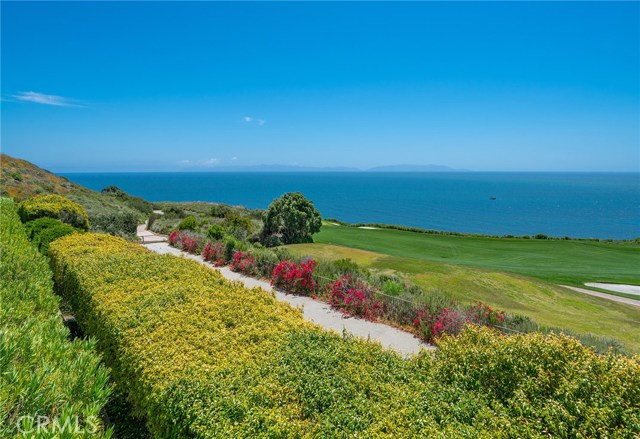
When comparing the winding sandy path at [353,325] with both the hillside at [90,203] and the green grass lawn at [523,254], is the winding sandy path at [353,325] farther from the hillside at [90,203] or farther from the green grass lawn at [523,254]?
the green grass lawn at [523,254]

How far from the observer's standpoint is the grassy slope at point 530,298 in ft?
35.1

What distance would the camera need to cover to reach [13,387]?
2.92m

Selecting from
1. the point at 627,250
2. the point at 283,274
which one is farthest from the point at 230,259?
the point at 627,250

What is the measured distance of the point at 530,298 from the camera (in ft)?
47.1

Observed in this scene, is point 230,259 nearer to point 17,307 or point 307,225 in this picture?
point 17,307

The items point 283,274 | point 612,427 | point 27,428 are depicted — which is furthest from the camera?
point 283,274

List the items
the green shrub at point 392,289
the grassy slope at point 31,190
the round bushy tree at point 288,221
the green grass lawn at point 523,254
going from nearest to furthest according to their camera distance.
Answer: the green shrub at point 392,289, the green grass lawn at point 523,254, the grassy slope at point 31,190, the round bushy tree at point 288,221

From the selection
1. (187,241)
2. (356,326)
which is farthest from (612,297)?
(187,241)

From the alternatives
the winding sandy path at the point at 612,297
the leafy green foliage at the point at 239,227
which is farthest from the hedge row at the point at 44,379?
the winding sandy path at the point at 612,297

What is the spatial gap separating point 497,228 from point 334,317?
64.5m

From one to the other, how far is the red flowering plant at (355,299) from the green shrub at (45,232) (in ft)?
36.0

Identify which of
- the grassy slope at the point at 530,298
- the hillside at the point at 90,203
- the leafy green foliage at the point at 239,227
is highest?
the hillside at the point at 90,203

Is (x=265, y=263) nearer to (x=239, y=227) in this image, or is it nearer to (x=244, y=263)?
(x=244, y=263)

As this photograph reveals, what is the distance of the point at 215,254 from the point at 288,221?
528 inches
